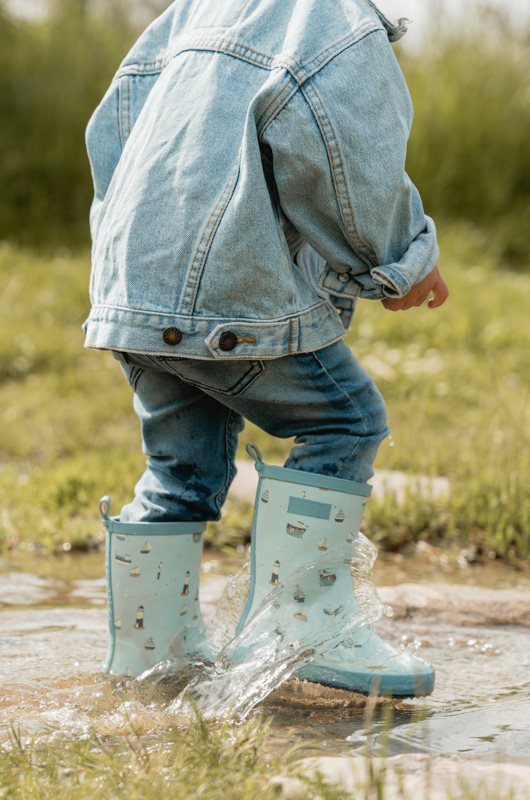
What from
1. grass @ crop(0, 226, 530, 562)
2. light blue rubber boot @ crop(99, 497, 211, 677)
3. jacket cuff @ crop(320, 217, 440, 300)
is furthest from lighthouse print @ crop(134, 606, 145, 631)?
grass @ crop(0, 226, 530, 562)

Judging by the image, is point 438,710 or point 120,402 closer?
point 438,710

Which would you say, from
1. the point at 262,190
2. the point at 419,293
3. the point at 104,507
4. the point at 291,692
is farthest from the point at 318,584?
the point at 262,190

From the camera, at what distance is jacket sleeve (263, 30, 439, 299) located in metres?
1.84

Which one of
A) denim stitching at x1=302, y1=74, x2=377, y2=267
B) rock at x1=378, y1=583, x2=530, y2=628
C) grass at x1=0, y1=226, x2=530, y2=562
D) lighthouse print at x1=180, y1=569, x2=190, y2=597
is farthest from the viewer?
grass at x1=0, y1=226, x2=530, y2=562

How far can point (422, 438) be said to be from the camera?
4.16m

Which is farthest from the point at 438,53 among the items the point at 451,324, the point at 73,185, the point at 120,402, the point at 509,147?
the point at 120,402

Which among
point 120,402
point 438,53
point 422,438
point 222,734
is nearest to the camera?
point 222,734

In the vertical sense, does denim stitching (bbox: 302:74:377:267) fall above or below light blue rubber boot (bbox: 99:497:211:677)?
above

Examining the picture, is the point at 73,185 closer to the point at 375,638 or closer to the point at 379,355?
the point at 379,355

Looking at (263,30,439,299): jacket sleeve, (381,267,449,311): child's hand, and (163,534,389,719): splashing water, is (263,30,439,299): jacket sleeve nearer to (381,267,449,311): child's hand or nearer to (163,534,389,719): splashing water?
(381,267,449,311): child's hand

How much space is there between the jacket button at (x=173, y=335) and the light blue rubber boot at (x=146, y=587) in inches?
16.1

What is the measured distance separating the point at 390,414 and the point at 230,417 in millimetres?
2561

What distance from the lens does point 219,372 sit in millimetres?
2004

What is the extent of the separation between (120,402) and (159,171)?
3202 millimetres
